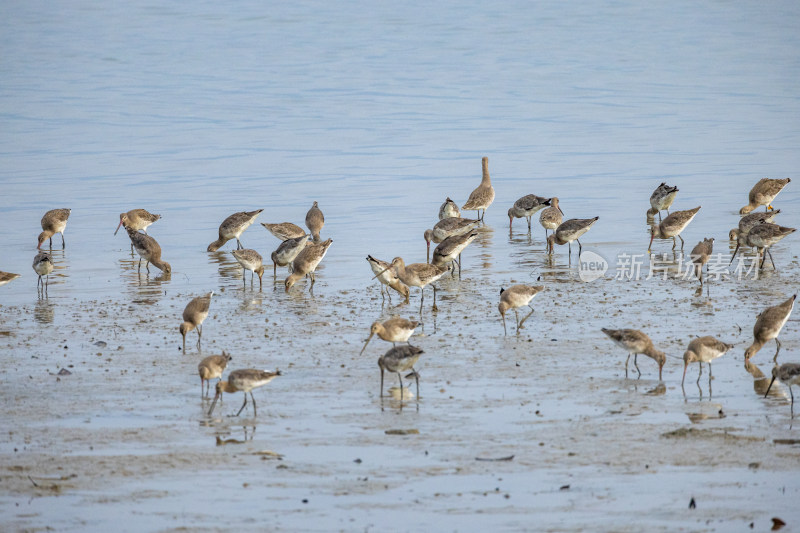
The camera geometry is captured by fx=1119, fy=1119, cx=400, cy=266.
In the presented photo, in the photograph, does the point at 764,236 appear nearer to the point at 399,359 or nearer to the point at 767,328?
the point at 767,328

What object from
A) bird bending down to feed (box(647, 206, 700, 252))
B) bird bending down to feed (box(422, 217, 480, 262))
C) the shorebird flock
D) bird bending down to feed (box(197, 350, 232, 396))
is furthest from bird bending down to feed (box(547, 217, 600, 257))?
bird bending down to feed (box(197, 350, 232, 396))

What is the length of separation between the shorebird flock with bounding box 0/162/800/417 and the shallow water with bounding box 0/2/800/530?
0.28 metres

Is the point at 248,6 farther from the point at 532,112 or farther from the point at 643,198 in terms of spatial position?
the point at 643,198

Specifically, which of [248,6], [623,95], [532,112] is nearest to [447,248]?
[532,112]

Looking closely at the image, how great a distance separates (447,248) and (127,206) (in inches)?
409

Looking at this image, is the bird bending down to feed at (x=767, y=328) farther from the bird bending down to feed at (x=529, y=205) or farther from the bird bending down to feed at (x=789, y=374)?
the bird bending down to feed at (x=529, y=205)

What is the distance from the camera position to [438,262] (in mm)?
15195

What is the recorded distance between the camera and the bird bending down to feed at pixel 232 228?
61.5ft

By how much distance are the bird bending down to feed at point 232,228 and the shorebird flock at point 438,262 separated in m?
0.02

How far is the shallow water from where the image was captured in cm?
793

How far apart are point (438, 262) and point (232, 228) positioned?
4.89 m

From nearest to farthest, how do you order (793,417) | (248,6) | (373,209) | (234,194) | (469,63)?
(793,417) < (373,209) < (234,194) < (469,63) < (248,6)

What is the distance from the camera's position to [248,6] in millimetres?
79250

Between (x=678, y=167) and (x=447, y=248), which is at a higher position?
(x=678, y=167)
